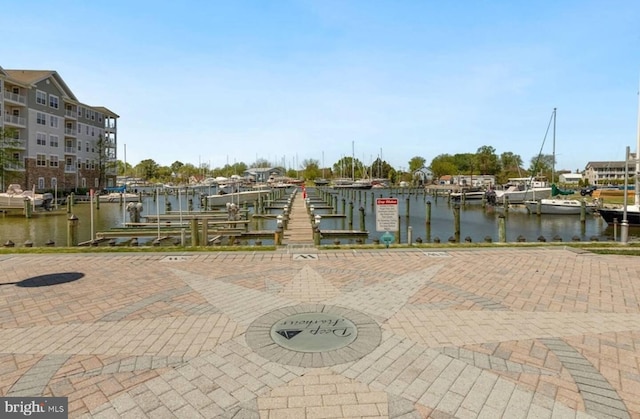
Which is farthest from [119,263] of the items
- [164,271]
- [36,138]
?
[36,138]

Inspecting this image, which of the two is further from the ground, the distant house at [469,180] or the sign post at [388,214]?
the distant house at [469,180]

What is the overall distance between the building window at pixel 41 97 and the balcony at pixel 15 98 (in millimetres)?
2190

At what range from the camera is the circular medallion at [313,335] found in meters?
4.64

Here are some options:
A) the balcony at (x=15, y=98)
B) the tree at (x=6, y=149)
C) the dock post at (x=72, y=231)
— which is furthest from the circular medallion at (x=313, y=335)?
the balcony at (x=15, y=98)

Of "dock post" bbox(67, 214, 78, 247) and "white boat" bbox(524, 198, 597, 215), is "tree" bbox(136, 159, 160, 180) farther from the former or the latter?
"dock post" bbox(67, 214, 78, 247)

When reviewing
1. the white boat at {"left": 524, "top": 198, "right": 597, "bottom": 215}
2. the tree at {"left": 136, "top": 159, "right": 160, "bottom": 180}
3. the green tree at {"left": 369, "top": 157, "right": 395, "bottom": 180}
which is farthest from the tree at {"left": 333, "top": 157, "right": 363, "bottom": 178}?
the white boat at {"left": 524, "top": 198, "right": 597, "bottom": 215}

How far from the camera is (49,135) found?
4884 cm

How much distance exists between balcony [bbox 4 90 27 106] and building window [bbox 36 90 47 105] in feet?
7.18

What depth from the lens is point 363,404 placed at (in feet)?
12.0

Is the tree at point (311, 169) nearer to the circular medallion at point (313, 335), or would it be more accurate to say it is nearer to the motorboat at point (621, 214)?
the motorboat at point (621, 214)

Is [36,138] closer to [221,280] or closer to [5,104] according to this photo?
[5,104]

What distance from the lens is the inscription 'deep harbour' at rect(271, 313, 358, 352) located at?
4.95 m

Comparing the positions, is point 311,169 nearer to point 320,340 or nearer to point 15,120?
point 15,120

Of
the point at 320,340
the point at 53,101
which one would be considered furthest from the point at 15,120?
the point at 320,340
